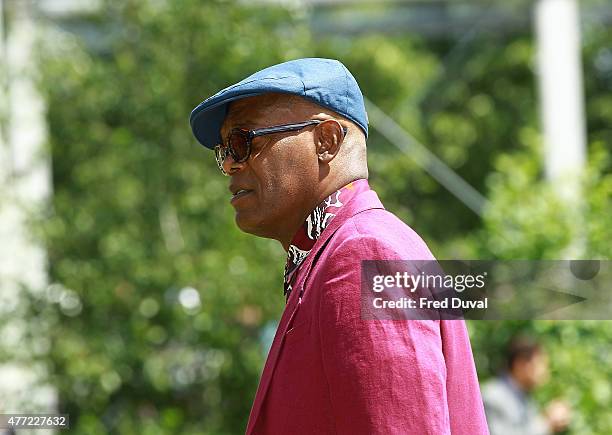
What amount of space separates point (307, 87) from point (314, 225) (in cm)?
29

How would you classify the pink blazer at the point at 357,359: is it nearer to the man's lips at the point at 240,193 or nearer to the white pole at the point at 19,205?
the man's lips at the point at 240,193

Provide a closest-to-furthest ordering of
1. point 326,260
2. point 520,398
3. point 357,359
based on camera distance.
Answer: point 357,359 → point 326,260 → point 520,398

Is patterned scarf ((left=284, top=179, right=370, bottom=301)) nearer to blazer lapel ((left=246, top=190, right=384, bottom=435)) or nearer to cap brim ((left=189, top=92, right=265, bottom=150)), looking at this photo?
blazer lapel ((left=246, top=190, right=384, bottom=435))

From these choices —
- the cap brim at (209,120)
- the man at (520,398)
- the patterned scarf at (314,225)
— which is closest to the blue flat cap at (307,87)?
the cap brim at (209,120)

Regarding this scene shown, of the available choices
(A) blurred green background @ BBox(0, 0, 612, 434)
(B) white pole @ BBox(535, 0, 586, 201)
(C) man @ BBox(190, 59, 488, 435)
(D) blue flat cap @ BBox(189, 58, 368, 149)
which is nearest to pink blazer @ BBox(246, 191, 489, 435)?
(C) man @ BBox(190, 59, 488, 435)

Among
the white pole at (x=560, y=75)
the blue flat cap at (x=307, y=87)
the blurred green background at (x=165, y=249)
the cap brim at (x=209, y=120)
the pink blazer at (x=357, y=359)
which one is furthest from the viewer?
the white pole at (x=560, y=75)

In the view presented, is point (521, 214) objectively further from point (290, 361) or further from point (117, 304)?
point (290, 361)

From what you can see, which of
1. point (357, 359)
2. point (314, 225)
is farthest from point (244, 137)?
point (357, 359)

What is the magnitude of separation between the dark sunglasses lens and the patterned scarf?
201 mm

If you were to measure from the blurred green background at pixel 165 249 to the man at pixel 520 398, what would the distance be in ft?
0.55

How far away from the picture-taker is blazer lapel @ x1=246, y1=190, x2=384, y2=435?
2334 mm

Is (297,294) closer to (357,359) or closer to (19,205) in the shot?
(357,359)

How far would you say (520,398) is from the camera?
264 inches

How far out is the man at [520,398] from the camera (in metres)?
6.59
